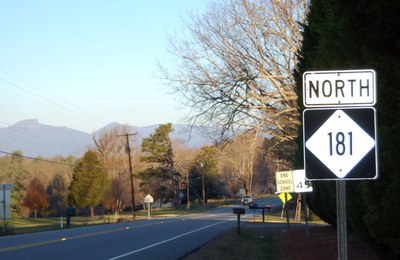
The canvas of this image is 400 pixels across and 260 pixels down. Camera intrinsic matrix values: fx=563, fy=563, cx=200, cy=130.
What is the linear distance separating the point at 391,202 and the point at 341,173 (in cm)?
235

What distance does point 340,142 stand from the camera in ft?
17.3

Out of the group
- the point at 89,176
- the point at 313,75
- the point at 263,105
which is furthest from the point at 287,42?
the point at 89,176

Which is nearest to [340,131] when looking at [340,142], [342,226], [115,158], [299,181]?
[340,142]

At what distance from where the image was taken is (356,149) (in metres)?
5.22

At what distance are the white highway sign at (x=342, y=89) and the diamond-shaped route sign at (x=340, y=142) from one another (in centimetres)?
10

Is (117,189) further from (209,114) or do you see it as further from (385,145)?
(385,145)

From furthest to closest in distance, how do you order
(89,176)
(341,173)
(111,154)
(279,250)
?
(111,154) < (89,176) < (279,250) < (341,173)

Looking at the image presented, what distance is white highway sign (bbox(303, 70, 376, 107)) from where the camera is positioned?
5.36m

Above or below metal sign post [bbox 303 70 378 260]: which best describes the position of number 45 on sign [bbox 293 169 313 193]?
below

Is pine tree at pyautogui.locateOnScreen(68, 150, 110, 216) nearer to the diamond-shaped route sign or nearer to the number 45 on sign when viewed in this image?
the number 45 on sign

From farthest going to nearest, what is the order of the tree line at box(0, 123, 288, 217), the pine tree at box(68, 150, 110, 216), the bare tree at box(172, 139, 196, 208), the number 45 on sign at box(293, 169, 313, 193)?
the bare tree at box(172, 139, 196, 208)
the tree line at box(0, 123, 288, 217)
the pine tree at box(68, 150, 110, 216)
the number 45 on sign at box(293, 169, 313, 193)

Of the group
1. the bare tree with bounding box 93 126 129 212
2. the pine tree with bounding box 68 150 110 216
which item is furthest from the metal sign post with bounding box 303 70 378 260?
the bare tree with bounding box 93 126 129 212

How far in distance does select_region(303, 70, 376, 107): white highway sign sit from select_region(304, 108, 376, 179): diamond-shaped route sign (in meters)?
0.10

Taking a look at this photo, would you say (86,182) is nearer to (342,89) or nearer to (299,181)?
(299,181)
